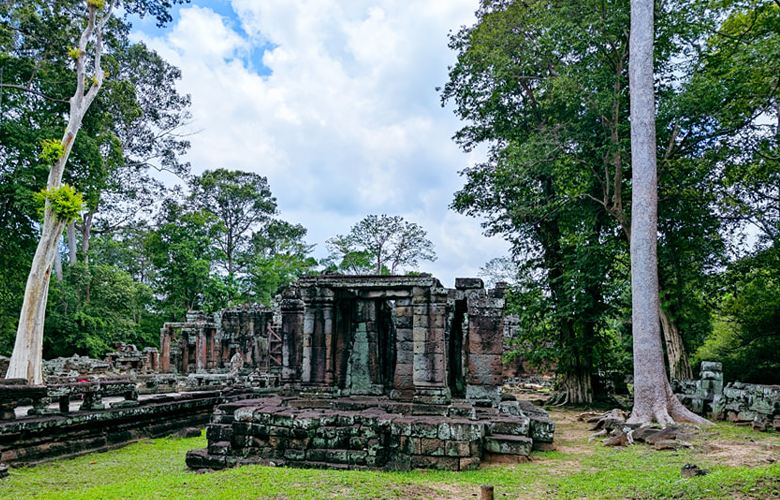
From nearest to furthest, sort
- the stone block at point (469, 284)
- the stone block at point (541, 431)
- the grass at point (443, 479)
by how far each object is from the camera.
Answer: the grass at point (443, 479) < the stone block at point (541, 431) < the stone block at point (469, 284)

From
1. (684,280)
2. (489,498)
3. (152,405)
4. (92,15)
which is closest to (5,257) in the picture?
(92,15)

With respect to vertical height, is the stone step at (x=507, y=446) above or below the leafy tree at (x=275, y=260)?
below

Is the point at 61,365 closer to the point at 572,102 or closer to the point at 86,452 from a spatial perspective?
the point at 86,452

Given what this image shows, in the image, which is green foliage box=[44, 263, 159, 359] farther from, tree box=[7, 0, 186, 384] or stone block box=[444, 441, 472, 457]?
stone block box=[444, 441, 472, 457]

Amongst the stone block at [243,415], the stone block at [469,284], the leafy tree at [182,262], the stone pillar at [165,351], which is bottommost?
the stone pillar at [165,351]

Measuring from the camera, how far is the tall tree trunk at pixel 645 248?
10867 millimetres

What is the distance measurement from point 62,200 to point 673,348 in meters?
19.2

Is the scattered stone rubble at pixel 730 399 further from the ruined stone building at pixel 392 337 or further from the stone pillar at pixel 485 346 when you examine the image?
the ruined stone building at pixel 392 337

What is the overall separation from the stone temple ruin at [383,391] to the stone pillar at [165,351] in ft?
55.8

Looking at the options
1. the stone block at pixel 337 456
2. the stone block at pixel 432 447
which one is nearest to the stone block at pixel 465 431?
the stone block at pixel 432 447

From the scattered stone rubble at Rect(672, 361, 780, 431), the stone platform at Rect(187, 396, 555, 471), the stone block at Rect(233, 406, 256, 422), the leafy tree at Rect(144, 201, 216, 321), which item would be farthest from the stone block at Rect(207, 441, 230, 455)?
the leafy tree at Rect(144, 201, 216, 321)

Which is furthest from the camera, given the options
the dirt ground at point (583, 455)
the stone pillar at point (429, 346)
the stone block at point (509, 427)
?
the stone pillar at point (429, 346)

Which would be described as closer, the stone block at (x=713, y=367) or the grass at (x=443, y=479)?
the grass at (x=443, y=479)

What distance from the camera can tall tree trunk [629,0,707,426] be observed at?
35.7ft
